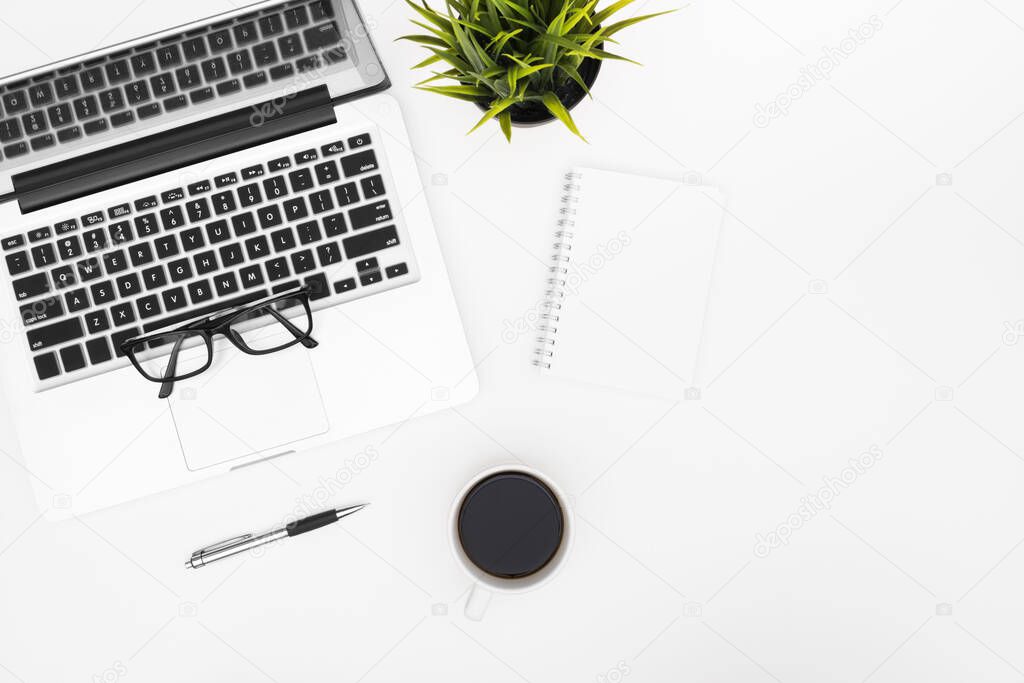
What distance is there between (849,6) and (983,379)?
0.56 metres

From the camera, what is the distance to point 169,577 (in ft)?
3.09

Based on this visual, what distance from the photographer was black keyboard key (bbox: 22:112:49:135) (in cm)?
91

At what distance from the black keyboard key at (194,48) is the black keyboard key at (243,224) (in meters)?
0.23

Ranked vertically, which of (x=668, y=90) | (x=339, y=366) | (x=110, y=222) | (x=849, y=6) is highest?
(x=849, y=6)

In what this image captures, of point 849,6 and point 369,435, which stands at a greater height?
point 849,6

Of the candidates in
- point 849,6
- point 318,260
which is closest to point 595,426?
point 318,260

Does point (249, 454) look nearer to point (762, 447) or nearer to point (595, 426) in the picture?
point (595, 426)

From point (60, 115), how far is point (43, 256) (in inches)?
7.7

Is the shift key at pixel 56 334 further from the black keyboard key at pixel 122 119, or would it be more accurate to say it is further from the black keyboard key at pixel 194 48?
the black keyboard key at pixel 194 48

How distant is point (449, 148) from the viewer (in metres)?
0.94

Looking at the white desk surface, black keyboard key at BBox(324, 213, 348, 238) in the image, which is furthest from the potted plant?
black keyboard key at BBox(324, 213, 348, 238)

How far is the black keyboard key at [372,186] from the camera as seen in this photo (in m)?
0.89

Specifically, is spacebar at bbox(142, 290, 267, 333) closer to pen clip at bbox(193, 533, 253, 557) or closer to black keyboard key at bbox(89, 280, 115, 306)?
black keyboard key at bbox(89, 280, 115, 306)

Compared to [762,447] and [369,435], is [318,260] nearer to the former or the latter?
[369,435]
